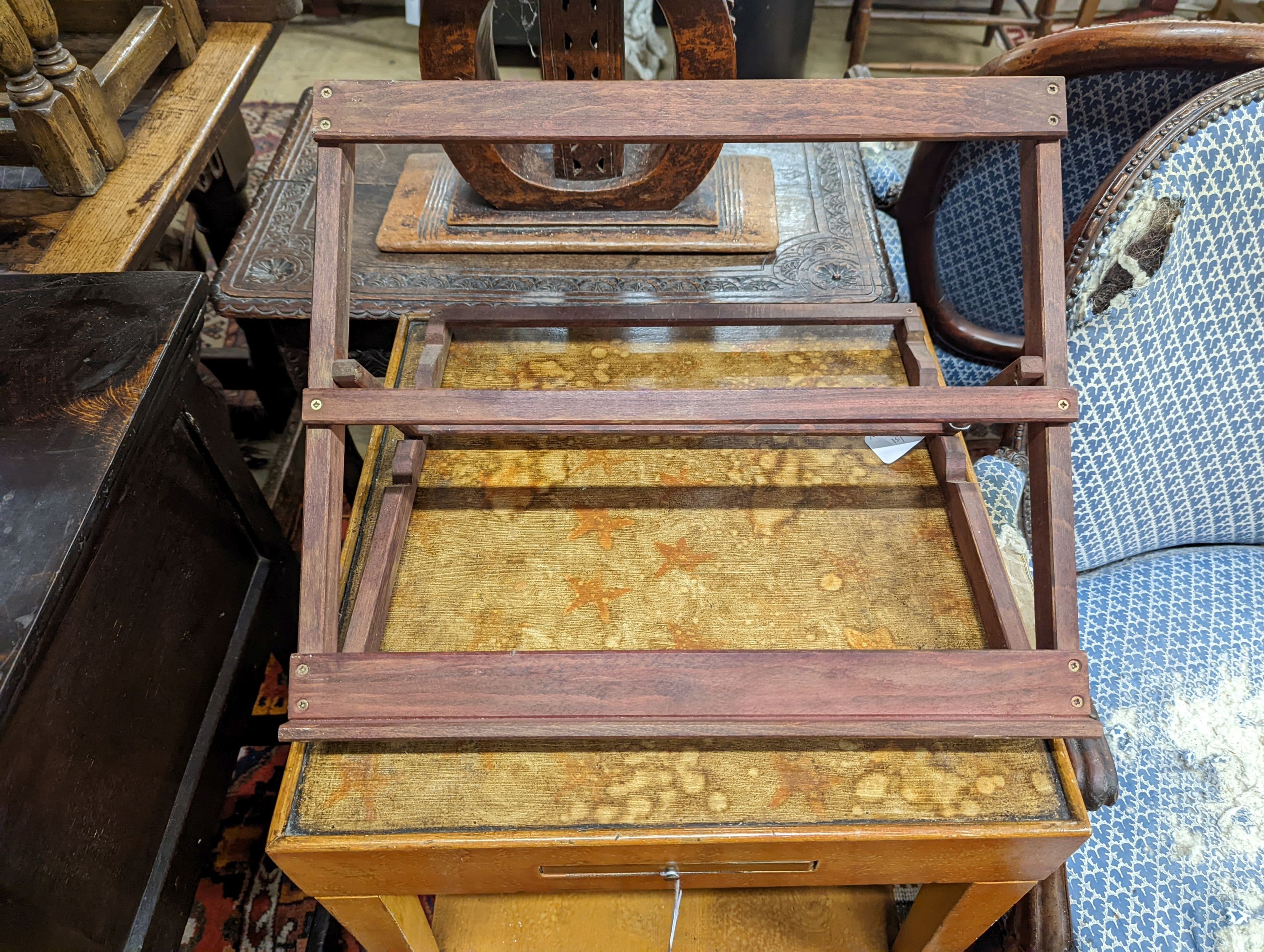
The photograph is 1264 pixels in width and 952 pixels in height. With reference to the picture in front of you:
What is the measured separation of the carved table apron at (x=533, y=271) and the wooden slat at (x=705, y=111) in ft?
1.83

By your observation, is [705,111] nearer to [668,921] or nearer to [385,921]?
[385,921]

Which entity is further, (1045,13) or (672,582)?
(1045,13)

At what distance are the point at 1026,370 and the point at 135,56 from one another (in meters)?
1.51

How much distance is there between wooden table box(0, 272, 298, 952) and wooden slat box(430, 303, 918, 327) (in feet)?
1.23

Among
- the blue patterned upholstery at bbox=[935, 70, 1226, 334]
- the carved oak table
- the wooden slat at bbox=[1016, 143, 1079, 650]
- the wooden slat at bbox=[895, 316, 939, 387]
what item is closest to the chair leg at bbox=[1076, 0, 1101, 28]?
the blue patterned upholstery at bbox=[935, 70, 1226, 334]

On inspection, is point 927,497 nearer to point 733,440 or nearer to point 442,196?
point 733,440

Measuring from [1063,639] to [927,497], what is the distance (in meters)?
0.26

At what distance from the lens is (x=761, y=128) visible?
30.8 inches

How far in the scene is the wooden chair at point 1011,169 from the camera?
116 centimetres

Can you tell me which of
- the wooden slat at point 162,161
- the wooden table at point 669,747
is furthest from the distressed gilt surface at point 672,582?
the wooden slat at point 162,161

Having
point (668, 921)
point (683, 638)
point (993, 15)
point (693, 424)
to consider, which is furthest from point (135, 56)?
point (993, 15)

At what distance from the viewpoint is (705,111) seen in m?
0.79

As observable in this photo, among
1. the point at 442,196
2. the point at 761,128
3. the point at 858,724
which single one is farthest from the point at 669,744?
the point at 442,196

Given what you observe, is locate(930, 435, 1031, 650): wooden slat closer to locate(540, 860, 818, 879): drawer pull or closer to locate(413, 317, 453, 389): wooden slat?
locate(540, 860, 818, 879): drawer pull
